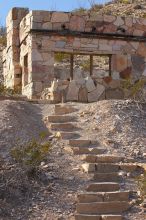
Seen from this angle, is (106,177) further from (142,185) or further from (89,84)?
(89,84)

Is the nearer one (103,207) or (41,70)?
(103,207)

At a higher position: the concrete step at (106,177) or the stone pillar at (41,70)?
the stone pillar at (41,70)

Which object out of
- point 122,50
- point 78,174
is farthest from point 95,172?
point 122,50

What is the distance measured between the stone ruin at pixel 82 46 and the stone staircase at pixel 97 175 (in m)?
3.96

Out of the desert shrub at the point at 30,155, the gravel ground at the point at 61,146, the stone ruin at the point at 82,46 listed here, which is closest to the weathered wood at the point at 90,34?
the stone ruin at the point at 82,46

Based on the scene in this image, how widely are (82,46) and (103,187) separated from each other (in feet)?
27.7

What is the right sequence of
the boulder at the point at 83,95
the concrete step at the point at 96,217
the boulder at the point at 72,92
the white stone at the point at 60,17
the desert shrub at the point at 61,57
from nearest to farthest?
the concrete step at the point at 96,217
the boulder at the point at 72,92
the boulder at the point at 83,95
the white stone at the point at 60,17
the desert shrub at the point at 61,57

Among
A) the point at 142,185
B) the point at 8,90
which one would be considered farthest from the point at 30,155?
the point at 8,90

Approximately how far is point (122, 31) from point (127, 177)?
28.0ft

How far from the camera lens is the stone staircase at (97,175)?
28.5 feet

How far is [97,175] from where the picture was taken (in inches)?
379

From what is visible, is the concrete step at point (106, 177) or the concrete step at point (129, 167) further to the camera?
the concrete step at point (129, 167)

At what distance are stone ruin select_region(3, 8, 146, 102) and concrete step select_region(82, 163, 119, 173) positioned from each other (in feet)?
19.2

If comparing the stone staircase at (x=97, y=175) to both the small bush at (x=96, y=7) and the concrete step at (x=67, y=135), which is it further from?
the small bush at (x=96, y=7)
